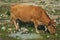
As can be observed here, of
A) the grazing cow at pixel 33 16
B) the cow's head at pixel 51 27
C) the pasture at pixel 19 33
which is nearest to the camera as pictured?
the pasture at pixel 19 33

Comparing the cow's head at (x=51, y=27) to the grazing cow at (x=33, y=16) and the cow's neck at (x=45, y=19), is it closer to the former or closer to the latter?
the grazing cow at (x=33, y=16)

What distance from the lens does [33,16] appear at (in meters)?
13.9

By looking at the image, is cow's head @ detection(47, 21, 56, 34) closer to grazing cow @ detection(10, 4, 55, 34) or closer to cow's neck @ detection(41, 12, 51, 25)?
grazing cow @ detection(10, 4, 55, 34)

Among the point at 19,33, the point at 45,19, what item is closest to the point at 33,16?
the point at 45,19

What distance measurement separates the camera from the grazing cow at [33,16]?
44.5 feet

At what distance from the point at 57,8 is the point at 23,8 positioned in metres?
4.89

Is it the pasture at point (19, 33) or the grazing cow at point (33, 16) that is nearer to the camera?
the pasture at point (19, 33)

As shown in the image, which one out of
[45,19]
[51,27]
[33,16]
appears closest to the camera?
[51,27]

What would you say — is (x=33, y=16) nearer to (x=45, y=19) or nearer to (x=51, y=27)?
(x=45, y=19)

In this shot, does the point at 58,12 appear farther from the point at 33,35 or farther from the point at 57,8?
the point at 33,35

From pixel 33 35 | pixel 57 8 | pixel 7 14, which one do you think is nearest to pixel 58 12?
pixel 57 8

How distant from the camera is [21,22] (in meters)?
14.9

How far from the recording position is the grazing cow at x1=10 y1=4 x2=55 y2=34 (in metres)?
13.6

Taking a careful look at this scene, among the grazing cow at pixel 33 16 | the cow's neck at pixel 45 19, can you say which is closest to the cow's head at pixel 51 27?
the grazing cow at pixel 33 16
